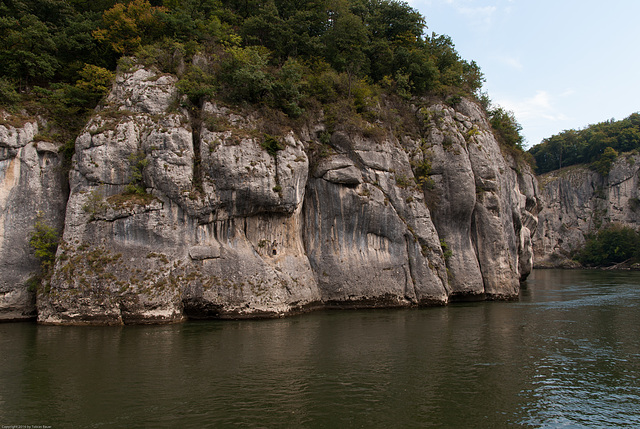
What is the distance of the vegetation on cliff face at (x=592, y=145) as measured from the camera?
274 feet

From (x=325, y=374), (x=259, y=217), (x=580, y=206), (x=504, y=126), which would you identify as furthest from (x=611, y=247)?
(x=325, y=374)

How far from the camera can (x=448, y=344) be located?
16266mm

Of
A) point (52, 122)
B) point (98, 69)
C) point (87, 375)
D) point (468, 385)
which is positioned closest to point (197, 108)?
point (98, 69)

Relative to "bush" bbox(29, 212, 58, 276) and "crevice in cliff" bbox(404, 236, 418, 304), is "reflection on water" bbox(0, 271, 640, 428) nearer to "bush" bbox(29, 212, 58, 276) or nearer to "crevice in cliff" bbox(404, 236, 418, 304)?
"bush" bbox(29, 212, 58, 276)

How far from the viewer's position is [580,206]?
85.5 m

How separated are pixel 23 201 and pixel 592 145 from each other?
104 metres

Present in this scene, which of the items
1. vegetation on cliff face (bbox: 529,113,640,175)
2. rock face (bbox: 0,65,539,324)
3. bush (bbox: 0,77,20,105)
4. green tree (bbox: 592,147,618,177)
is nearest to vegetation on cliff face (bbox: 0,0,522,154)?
bush (bbox: 0,77,20,105)

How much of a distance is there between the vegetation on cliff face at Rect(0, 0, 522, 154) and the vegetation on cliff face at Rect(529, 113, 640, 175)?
63.4 meters

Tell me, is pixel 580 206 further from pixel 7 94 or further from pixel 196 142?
pixel 7 94

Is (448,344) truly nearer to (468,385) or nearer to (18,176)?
(468,385)

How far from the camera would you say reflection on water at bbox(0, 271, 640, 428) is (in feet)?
31.1

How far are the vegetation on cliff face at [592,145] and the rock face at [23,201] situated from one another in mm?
95667

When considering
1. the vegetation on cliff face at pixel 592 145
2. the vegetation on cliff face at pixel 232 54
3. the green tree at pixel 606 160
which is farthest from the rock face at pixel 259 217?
the vegetation on cliff face at pixel 592 145

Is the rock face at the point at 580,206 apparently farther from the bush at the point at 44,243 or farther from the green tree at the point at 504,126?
the bush at the point at 44,243
